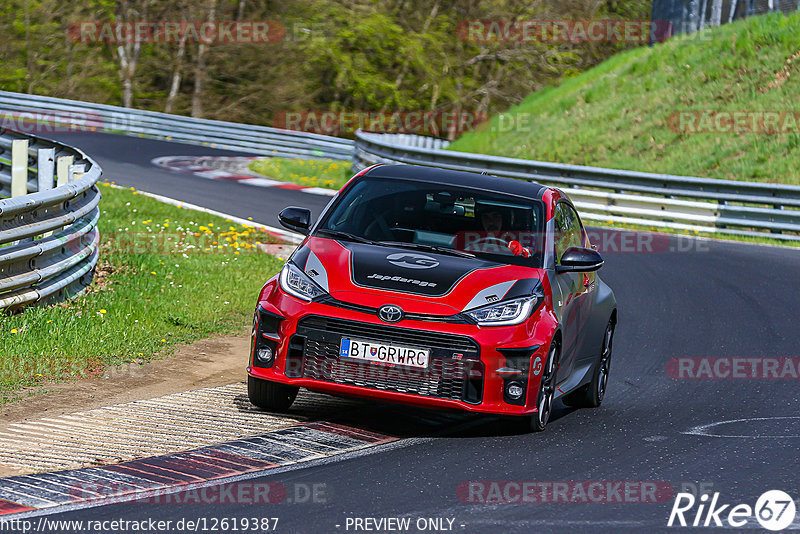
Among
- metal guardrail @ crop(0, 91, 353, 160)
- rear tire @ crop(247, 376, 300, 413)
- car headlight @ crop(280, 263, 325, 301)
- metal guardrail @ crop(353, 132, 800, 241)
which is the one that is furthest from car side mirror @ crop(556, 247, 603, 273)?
metal guardrail @ crop(0, 91, 353, 160)

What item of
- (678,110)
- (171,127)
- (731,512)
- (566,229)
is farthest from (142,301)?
(171,127)

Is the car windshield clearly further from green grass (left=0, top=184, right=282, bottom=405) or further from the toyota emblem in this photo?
green grass (left=0, top=184, right=282, bottom=405)

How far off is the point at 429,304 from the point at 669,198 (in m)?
15.3

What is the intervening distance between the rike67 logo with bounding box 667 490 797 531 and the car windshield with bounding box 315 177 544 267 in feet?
7.57

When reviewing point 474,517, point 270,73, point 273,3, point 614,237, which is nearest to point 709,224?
point 614,237

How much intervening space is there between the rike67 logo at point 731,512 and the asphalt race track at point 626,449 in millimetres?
61

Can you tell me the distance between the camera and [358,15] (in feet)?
161

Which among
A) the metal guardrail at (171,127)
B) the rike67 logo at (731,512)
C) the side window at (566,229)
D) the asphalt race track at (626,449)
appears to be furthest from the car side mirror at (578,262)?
the metal guardrail at (171,127)

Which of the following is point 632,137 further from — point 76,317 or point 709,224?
point 76,317

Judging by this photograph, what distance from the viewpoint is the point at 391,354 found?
22.0 ft

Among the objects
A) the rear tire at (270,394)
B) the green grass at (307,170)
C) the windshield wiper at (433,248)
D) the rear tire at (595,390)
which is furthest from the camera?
the green grass at (307,170)

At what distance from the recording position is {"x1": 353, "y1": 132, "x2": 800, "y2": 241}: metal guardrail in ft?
65.5

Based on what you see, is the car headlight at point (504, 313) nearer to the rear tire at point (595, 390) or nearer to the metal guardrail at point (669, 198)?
the rear tire at point (595, 390)

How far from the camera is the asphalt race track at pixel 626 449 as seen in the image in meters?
5.18
